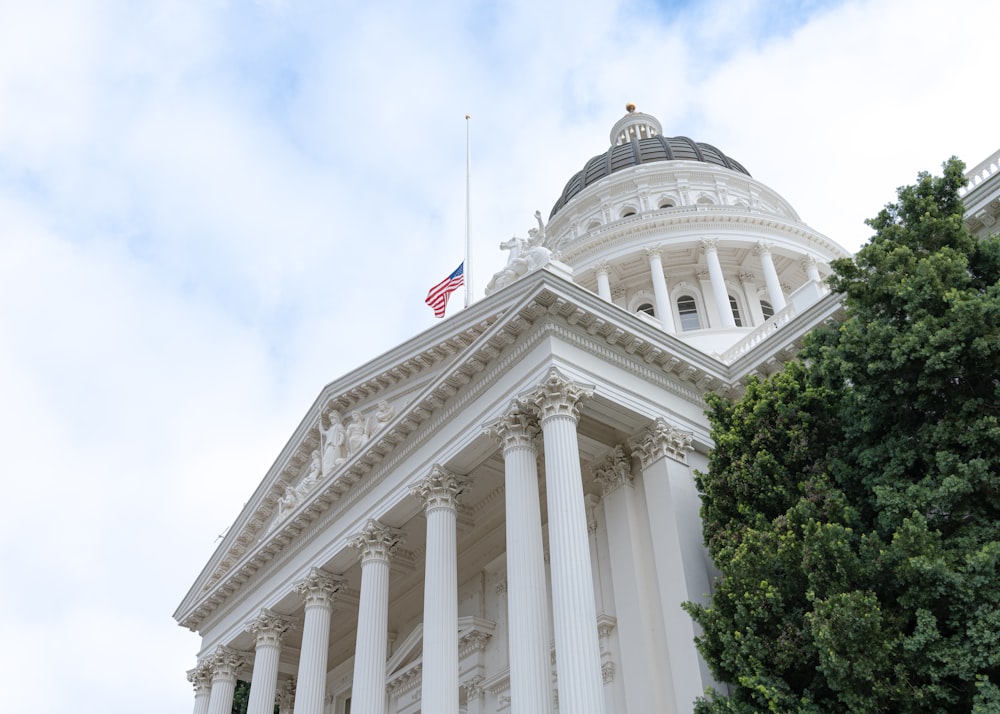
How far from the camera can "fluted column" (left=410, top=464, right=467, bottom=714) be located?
57.0 feet

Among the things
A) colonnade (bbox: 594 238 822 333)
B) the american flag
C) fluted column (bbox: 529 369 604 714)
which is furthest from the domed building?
colonnade (bbox: 594 238 822 333)

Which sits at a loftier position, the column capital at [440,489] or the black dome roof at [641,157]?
the black dome roof at [641,157]

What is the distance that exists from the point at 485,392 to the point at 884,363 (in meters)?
8.67

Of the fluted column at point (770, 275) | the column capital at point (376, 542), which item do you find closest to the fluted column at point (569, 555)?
the column capital at point (376, 542)

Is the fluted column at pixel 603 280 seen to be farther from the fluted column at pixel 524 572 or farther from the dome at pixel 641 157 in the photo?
the fluted column at pixel 524 572

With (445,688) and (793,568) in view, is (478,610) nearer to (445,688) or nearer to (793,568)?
(445,688)

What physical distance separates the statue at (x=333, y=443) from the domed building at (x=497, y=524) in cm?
6

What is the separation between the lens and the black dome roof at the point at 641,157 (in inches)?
1826

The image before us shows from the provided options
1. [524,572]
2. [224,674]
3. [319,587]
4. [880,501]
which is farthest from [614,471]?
[224,674]

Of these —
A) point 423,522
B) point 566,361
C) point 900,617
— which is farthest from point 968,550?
point 423,522

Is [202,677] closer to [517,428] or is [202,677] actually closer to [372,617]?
[372,617]

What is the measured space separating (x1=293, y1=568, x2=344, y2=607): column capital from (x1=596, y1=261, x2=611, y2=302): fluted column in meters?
18.7

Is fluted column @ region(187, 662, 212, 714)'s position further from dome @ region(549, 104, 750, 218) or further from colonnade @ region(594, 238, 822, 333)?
dome @ region(549, 104, 750, 218)

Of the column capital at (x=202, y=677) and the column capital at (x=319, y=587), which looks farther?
the column capital at (x=202, y=677)
